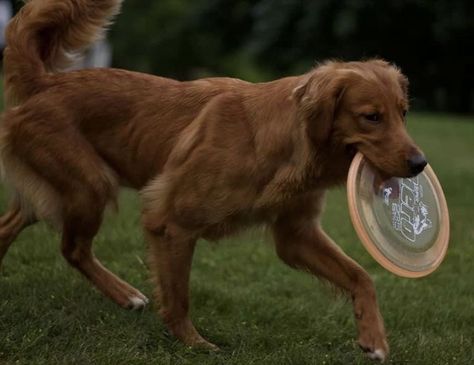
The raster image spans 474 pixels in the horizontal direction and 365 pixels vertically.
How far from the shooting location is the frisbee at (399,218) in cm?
429

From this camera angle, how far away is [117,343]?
4.50 meters

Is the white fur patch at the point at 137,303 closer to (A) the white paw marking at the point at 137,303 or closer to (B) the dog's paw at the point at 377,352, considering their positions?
(A) the white paw marking at the point at 137,303

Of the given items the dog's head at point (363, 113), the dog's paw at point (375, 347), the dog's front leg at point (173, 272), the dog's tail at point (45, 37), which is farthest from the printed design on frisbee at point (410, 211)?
the dog's tail at point (45, 37)

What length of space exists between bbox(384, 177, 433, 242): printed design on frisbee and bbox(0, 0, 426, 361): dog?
33 cm

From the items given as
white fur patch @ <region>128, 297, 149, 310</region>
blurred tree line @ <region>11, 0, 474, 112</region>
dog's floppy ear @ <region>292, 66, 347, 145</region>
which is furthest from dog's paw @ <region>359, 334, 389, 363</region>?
blurred tree line @ <region>11, 0, 474, 112</region>

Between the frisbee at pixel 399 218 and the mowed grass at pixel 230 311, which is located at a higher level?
the frisbee at pixel 399 218

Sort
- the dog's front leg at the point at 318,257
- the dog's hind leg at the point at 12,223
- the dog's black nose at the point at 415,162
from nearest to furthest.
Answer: the dog's black nose at the point at 415,162
the dog's front leg at the point at 318,257
the dog's hind leg at the point at 12,223

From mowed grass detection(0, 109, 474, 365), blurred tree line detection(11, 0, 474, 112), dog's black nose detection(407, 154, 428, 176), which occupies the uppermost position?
dog's black nose detection(407, 154, 428, 176)

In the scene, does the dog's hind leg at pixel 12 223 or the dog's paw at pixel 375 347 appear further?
the dog's hind leg at pixel 12 223

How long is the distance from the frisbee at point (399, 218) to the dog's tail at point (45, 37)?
2.02m

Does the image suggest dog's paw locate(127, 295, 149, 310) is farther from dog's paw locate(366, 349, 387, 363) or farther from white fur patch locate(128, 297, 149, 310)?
dog's paw locate(366, 349, 387, 363)

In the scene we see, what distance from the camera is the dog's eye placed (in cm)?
422

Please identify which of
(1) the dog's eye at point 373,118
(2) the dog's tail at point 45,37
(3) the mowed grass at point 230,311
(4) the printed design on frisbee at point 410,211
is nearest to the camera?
(1) the dog's eye at point 373,118

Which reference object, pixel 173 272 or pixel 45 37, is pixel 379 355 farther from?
pixel 45 37
